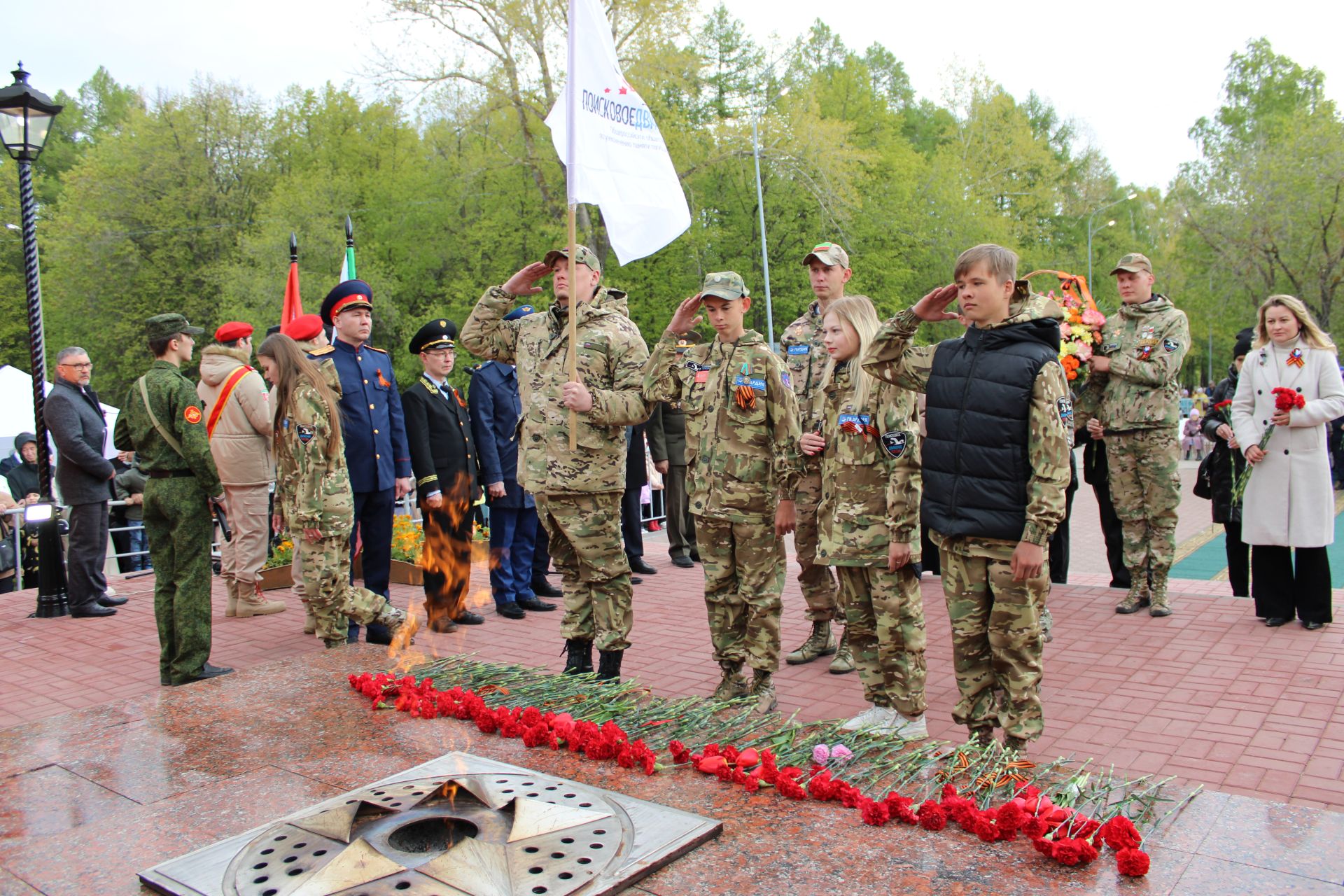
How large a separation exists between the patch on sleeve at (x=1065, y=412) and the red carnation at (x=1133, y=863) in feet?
5.93

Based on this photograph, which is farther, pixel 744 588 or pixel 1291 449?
pixel 1291 449

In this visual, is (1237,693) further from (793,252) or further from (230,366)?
(793,252)

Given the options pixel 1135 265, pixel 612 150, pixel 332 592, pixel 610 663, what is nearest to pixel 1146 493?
pixel 1135 265

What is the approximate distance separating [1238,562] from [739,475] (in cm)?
463

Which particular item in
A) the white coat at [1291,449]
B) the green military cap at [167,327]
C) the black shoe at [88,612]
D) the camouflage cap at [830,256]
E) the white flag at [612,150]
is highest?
the white flag at [612,150]

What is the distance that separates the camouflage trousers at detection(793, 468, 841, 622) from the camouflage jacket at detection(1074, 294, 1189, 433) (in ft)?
7.98

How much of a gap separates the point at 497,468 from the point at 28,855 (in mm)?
4825

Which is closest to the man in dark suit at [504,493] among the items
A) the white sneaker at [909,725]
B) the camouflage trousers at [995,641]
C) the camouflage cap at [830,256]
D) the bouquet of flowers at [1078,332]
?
the camouflage cap at [830,256]

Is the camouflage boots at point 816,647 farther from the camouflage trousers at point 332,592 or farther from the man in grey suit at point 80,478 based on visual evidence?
the man in grey suit at point 80,478

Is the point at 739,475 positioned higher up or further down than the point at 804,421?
further down

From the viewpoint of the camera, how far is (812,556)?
19.4 feet

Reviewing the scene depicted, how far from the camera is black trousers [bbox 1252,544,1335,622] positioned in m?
6.11

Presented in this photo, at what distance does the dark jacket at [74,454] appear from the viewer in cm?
783

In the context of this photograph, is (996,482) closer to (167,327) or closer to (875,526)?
(875,526)
